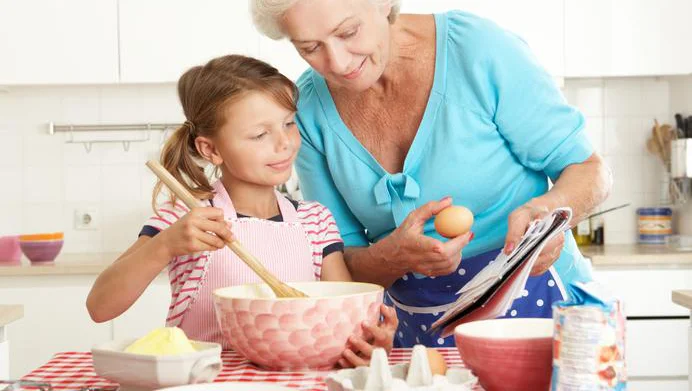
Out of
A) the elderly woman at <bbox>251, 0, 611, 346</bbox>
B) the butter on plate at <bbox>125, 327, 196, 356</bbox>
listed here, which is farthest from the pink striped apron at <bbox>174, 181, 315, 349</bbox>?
the butter on plate at <bbox>125, 327, 196, 356</bbox>

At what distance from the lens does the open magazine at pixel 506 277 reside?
1.11 metres

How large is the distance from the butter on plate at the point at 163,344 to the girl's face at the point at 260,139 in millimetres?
611

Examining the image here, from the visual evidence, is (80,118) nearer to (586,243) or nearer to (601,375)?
(586,243)

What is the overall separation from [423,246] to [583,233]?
2278 mm

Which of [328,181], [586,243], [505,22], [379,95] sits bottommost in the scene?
[586,243]

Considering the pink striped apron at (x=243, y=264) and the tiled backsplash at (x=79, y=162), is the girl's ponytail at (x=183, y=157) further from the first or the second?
the tiled backsplash at (x=79, y=162)

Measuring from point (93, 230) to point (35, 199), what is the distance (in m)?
0.26

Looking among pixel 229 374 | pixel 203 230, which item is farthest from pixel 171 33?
pixel 229 374

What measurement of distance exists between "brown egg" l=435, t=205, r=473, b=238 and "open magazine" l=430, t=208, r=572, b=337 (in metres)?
0.23

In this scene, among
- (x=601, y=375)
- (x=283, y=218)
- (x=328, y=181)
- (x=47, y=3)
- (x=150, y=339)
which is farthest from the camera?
(x=47, y=3)

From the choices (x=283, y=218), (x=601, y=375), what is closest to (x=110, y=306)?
(x=283, y=218)

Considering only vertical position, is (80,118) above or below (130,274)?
above

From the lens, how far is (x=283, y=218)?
5.51ft

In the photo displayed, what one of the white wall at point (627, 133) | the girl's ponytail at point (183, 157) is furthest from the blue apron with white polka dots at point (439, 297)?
the white wall at point (627, 133)
